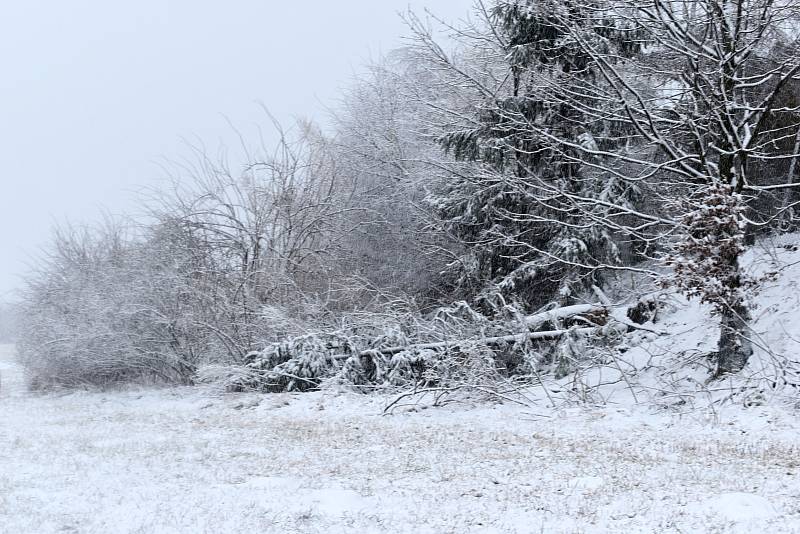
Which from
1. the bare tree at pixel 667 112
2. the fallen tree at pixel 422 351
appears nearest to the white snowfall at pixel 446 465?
the fallen tree at pixel 422 351

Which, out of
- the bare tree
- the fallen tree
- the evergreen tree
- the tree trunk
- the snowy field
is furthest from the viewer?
the evergreen tree

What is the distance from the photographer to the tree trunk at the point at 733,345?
10.8m

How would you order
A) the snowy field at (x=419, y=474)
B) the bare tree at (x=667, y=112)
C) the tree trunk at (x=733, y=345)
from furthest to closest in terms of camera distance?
1. the tree trunk at (x=733, y=345)
2. the bare tree at (x=667, y=112)
3. the snowy field at (x=419, y=474)

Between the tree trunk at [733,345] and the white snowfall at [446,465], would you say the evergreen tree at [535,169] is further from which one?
the tree trunk at [733,345]

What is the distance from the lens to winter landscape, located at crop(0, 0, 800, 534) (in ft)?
21.3

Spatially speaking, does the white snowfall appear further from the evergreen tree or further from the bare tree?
the evergreen tree

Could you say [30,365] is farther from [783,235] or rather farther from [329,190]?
[783,235]

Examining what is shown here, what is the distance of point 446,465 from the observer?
7.56 meters

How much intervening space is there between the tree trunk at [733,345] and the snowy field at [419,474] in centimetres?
174

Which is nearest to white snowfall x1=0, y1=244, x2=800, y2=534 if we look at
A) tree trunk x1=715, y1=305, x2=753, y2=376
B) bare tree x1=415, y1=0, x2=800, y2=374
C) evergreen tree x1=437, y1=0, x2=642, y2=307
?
tree trunk x1=715, y1=305, x2=753, y2=376

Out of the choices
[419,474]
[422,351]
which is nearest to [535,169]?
[422,351]

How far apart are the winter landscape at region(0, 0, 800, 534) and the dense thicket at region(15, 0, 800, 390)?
0.09 meters

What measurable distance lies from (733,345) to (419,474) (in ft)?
20.6

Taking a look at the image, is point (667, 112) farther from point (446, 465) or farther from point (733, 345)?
point (446, 465)
